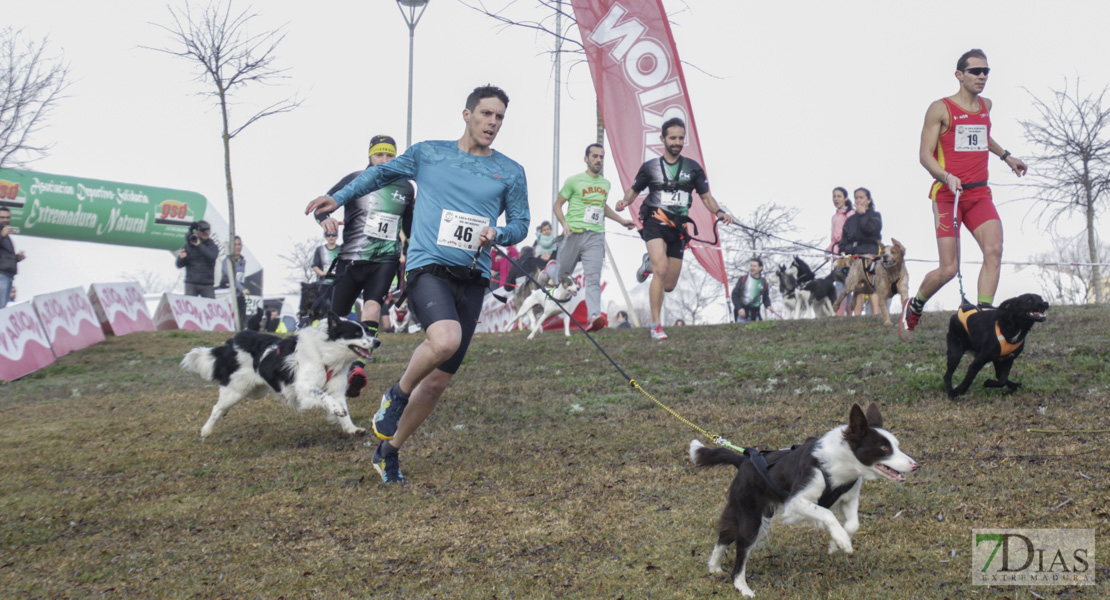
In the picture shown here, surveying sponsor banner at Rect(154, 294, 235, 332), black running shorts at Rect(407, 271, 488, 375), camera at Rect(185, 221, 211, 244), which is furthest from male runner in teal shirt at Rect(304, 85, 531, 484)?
sponsor banner at Rect(154, 294, 235, 332)

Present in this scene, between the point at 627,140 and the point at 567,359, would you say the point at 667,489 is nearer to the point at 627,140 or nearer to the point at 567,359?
the point at 567,359

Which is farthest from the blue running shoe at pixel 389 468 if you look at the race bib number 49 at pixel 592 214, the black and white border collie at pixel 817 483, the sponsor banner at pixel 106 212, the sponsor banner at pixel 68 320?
the sponsor banner at pixel 106 212

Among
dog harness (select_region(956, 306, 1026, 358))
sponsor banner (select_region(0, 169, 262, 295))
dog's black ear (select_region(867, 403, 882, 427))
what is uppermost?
sponsor banner (select_region(0, 169, 262, 295))

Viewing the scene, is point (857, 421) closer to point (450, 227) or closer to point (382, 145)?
point (450, 227)

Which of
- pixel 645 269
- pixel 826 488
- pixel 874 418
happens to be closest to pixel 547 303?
pixel 645 269

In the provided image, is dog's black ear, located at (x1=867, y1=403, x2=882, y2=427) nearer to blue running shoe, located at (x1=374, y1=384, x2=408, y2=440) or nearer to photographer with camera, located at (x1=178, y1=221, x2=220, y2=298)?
blue running shoe, located at (x1=374, y1=384, x2=408, y2=440)

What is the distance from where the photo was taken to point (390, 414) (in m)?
5.63

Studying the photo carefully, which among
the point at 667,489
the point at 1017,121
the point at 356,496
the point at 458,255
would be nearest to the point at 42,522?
the point at 356,496

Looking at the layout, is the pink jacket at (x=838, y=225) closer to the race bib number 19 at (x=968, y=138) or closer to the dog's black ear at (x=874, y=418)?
the race bib number 19 at (x=968, y=138)

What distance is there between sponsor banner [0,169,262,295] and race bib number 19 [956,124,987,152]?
84.8 feet

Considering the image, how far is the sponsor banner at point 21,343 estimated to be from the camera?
12.0 meters

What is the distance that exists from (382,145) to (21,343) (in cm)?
782

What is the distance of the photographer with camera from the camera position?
16.2 metres

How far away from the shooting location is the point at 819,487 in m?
3.55
